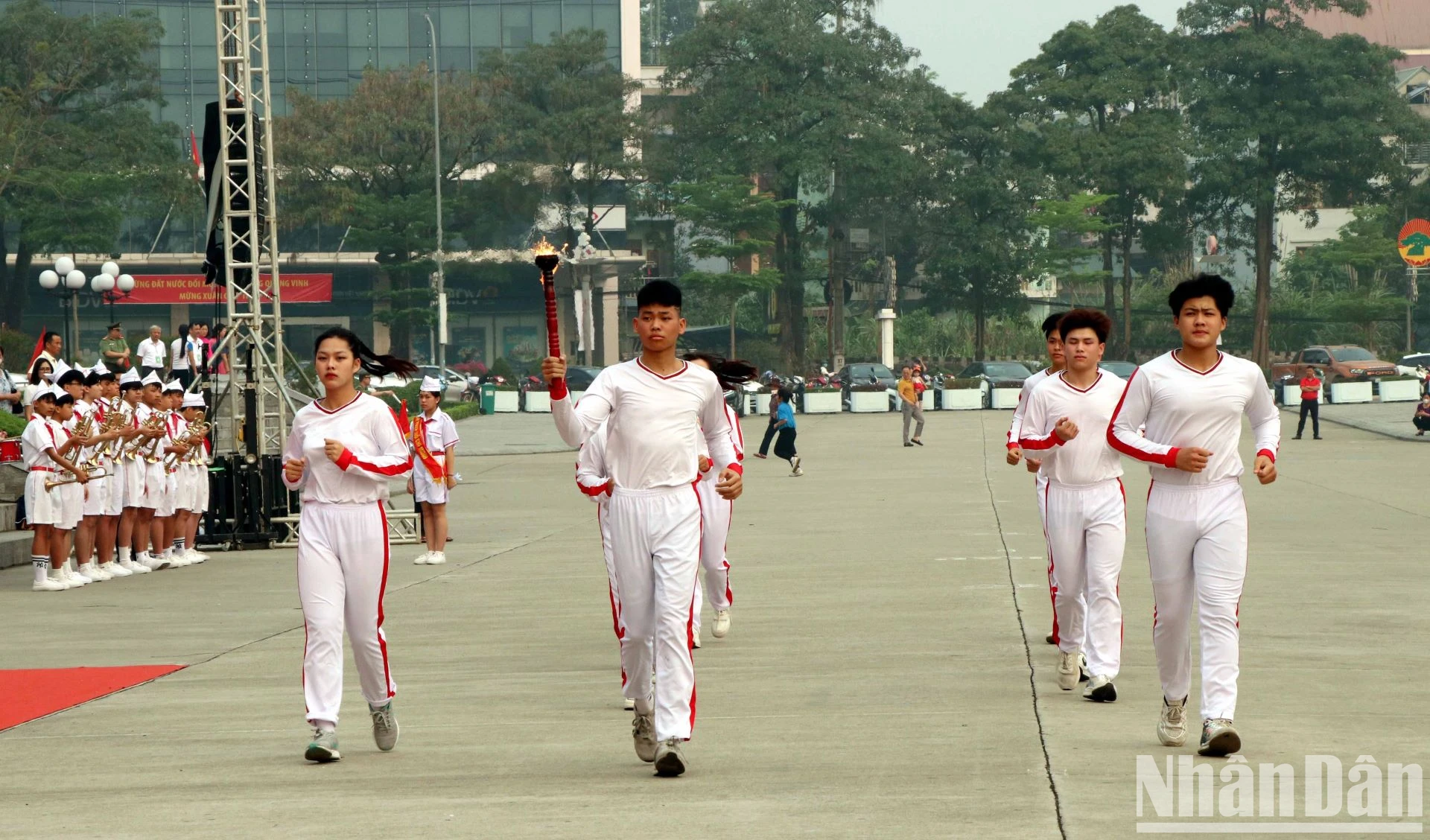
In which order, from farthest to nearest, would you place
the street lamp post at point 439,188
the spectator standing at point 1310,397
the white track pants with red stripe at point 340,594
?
the street lamp post at point 439,188 < the spectator standing at point 1310,397 < the white track pants with red stripe at point 340,594

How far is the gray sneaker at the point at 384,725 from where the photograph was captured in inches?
293

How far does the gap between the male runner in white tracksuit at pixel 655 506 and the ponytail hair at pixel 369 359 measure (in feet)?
3.52

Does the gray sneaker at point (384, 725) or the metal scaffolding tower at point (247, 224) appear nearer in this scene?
the gray sneaker at point (384, 725)

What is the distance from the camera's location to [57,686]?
9.66 m

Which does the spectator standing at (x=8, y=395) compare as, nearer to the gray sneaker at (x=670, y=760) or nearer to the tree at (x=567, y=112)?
the gray sneaker at (x=670, y=760)

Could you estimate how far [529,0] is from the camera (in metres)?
73.4

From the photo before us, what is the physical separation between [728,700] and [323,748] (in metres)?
2.28

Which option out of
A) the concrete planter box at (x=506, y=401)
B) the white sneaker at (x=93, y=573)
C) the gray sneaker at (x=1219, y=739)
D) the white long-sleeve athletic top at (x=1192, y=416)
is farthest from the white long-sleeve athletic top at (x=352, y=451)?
the concrete planter box at (x=506, y=401)

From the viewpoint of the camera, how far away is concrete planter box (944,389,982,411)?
180 ft

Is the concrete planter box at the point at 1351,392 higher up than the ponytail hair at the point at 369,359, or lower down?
lower down

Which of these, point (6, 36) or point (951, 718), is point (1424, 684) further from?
point (6, 36)

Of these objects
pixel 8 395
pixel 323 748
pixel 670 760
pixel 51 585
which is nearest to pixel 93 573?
pixel 51 585

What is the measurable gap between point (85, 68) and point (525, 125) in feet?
52.1

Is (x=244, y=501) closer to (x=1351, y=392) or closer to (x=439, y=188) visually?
(x=439, y=188)
